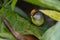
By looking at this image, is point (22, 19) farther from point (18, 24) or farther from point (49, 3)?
point (49, 3)

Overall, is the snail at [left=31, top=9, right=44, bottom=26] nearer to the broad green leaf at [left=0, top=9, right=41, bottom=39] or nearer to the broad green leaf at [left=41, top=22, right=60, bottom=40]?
the broad green leaf at [left=0, top=9, right=41, bottom=39]

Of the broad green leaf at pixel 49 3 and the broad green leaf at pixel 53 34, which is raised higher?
the broad green leaf at pixel 49 3

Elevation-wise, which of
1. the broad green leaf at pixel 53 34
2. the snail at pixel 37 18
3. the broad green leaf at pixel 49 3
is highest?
the broad green leaf at pixel 49 3

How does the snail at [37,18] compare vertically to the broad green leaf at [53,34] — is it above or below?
above

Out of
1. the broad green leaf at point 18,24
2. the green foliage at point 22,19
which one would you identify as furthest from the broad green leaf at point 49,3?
the broad green leaf at point 18,24

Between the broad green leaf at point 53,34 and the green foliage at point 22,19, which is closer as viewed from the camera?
the broad green leaf at point 53,34

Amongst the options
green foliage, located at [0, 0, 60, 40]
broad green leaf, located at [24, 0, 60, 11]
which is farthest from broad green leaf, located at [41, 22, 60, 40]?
broad green leaf, located at [24, 0, 60, 11]

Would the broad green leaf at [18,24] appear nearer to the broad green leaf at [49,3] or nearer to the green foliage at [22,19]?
the green foliage at [22,19]

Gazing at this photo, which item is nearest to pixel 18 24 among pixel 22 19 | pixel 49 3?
pixel 22 19
